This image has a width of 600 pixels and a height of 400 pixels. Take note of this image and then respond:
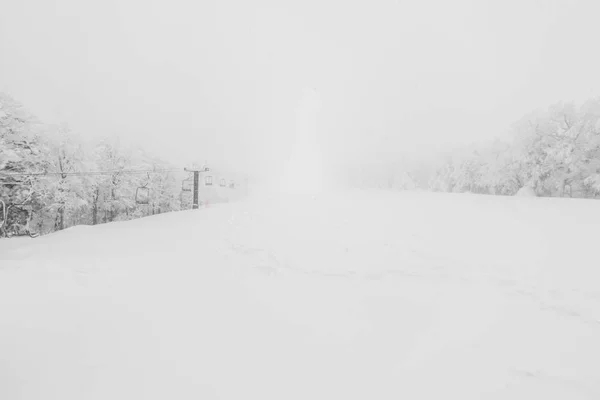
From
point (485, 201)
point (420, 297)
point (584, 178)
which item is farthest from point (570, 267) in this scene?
point (584, 178)

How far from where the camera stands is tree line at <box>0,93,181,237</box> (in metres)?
21.8

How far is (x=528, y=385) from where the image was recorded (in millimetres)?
3279

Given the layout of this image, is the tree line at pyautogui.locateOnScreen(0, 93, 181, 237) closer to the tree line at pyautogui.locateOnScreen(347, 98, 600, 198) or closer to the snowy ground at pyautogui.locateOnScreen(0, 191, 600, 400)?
the snowy ground at pyautogui.locateOnScreen(0, 191, 600, 400)

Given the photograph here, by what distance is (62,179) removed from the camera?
2953 centimetres

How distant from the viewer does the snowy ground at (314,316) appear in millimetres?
3281

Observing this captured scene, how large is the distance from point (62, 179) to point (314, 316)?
119 feet

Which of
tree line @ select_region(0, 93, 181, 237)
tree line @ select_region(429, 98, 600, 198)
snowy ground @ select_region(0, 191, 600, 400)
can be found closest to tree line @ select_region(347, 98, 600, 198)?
tree line @ select_region(429, 98, 600, 198)

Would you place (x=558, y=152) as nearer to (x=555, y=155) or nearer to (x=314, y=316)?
(x=555, y=155)

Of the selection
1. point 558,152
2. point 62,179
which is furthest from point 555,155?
point 62,179

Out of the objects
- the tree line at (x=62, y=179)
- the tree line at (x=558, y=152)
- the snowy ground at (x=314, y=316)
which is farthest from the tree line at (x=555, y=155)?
the tree line at (x=62, y=179)

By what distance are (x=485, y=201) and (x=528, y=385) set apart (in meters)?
9.71

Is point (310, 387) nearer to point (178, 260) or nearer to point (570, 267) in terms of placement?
point (178, 260)

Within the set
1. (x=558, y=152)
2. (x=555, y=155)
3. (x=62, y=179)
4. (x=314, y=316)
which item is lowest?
(x=314, y=316)

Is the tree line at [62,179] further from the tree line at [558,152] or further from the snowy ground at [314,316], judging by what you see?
the tree line at [558,152]
